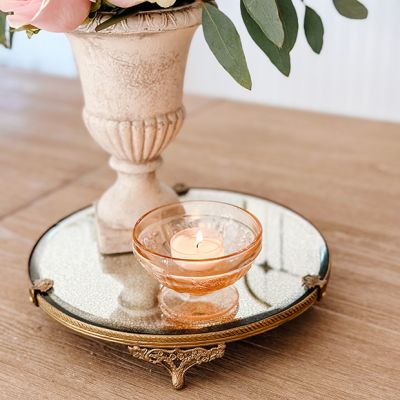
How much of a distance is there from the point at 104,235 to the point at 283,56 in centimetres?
28

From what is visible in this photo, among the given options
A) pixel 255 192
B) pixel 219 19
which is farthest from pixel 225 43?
pixel 255 192

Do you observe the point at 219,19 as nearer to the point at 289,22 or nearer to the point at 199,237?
the point at 289,22

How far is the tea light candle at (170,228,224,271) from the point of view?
1.90 feet

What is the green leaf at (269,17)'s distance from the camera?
0.48 m

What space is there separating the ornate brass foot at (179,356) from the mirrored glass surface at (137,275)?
0.02 metres

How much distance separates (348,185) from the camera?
906 millimetres

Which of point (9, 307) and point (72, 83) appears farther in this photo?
point (72, 83)

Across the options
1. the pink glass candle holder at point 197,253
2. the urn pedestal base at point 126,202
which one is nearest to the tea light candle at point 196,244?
the pink glass candle holder at point 197,253

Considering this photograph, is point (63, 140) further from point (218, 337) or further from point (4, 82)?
point (218, 337)

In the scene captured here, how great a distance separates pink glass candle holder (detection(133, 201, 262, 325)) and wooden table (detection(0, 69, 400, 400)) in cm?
5

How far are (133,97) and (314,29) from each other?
7.8 inches

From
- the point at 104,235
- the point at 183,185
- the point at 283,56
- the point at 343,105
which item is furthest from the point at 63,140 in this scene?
the point at 343,105

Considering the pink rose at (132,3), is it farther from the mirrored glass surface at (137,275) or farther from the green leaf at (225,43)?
the mirrored glass surface at (137,275)

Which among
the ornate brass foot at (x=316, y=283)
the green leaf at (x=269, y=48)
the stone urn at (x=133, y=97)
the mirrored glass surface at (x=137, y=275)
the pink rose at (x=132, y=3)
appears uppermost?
the pink rose at (x=132, y=3)
